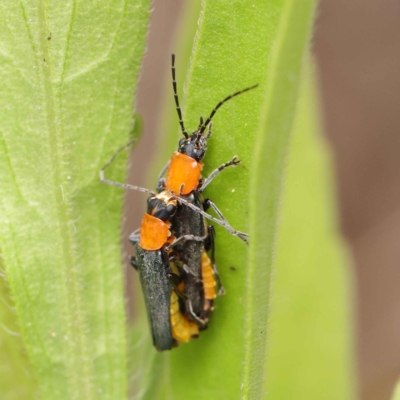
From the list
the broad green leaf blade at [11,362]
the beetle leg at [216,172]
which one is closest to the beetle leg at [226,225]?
the beetle leg at [216,172]

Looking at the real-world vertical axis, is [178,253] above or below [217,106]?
below

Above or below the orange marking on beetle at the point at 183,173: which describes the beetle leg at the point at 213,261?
below

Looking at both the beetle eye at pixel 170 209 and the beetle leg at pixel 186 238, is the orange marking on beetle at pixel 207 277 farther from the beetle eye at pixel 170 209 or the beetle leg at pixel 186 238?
the beetle eye at pixel 170 209

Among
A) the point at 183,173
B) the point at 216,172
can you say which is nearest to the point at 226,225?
the point at 216,172

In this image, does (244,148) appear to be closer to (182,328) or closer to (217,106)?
(217,106)

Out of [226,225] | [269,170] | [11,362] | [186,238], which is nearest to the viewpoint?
[269,170]

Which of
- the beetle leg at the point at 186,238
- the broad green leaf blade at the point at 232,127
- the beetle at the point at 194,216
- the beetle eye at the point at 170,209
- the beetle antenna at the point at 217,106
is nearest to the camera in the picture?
the broad green leaf blade at the point at 232,127

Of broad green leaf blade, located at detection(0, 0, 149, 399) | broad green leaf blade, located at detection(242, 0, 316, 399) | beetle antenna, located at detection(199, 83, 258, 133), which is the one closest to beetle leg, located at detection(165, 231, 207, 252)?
broad green leaf blade, located at detection(0, 0, 149, 399)
